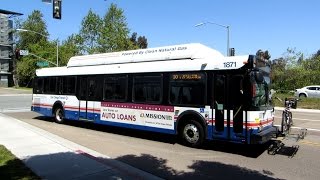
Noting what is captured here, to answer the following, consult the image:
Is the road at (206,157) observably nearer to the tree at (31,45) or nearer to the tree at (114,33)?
the tree at (114,33)

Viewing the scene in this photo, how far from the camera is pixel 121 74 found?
48.5 feet

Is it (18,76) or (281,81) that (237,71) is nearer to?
(281,81)

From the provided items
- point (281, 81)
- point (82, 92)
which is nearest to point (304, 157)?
point (82, 92)

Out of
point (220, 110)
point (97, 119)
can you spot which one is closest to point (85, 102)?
point (97, 119)

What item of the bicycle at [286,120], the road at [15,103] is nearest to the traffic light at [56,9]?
the road at [15,103]

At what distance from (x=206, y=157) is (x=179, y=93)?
2.50 meters

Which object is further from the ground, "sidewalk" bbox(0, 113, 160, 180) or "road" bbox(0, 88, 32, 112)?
"road" bbox(0, 88, 32, 112)

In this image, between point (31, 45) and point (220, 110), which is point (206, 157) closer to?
point (220, 110)

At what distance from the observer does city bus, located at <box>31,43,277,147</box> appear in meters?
11.0

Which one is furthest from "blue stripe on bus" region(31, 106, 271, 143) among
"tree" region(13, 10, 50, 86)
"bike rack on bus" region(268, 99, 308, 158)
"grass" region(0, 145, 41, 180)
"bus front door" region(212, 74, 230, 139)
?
"tree" region(13, 10, 50, 86)

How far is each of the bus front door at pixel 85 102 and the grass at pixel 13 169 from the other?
620cm

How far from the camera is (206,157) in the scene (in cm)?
1080

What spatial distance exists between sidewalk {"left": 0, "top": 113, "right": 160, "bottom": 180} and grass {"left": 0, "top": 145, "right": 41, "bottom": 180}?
0.16m

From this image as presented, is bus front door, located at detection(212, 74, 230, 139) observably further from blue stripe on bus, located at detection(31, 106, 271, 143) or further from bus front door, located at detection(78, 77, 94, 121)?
bus front door, located at detection(78, 77, 94, 121)
